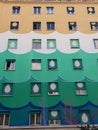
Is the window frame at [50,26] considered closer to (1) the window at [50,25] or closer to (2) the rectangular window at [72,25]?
(1) the window at [50,25]

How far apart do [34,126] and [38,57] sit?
7.81m

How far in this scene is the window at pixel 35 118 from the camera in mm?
21578

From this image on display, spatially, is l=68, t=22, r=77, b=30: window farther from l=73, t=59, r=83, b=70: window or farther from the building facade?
l=73, t=59, r=83, b=70: window

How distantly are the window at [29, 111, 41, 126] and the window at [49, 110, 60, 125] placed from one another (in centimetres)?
104

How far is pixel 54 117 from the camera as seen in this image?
21859 mm

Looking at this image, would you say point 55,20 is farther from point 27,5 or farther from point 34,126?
point 34,126

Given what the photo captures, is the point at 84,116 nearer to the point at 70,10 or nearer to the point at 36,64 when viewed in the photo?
the point at 36,64

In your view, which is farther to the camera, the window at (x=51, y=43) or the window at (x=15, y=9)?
the window at (x=15, y=9)

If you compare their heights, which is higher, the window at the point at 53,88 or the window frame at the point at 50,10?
the window frame at the point at 50,10

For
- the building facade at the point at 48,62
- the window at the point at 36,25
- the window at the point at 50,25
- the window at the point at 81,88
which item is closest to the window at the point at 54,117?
the building facade at the point at 48,62

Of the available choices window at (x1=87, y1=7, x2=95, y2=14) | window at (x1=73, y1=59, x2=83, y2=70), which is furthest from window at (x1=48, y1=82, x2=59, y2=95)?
window at (x1=87, y1=7, x2=95, y2=14)

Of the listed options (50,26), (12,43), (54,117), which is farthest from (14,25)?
(54,117)

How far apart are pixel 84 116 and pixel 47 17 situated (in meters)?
13.2

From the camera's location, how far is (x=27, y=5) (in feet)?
98.9
